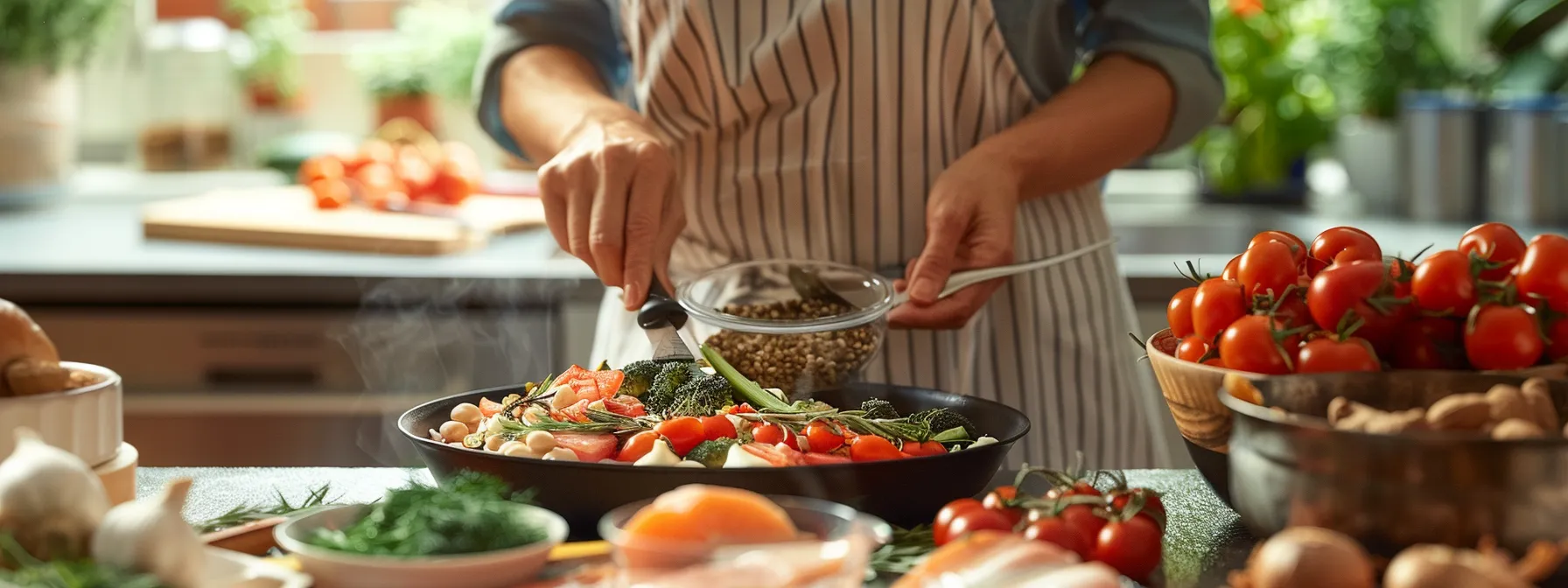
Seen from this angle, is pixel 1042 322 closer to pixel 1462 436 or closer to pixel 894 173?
pixel 894 173

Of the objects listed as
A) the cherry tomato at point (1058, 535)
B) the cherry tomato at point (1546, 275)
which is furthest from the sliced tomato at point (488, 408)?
the cherry tomato at point (1546, 275)

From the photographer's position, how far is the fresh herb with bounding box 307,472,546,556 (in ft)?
2.29

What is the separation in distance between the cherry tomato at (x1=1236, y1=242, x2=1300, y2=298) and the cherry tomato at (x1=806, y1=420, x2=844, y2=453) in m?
0.27

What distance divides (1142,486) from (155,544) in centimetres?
65

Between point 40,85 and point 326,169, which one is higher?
point 40,85

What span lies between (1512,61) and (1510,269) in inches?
76.3

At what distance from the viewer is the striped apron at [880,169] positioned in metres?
1.42

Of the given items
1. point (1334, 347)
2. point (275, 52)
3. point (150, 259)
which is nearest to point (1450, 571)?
point (1334, 347)

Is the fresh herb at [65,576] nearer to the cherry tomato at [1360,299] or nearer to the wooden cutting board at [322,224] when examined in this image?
the cherry tomato at [1360,299]

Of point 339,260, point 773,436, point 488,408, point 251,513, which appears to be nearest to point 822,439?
point 773,436

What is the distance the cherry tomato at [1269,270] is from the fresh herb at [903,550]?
238 millimetres

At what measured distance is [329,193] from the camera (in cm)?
247

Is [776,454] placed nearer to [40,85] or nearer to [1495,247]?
[1495,247]

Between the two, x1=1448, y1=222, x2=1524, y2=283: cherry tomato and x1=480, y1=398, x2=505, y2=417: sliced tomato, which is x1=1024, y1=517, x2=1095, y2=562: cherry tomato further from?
x1=480, y1=398, x2=505, y2=417: sliced tomato
